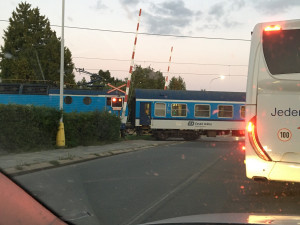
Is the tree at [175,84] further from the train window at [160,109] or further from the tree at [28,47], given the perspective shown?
the train window at [160,109]

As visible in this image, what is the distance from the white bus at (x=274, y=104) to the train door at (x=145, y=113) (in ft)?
65.3

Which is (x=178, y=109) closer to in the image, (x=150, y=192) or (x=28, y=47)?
(x=150, y=192)

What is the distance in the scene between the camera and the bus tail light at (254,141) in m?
5.75

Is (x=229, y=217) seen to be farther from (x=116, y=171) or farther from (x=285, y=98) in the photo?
(x=116, y=171)

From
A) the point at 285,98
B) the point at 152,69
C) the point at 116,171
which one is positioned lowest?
the point at 116,171

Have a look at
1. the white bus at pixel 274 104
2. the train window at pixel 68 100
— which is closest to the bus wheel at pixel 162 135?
the train window at pixel 68 100

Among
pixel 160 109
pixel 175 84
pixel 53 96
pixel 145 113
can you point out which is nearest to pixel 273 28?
pixel 160 109

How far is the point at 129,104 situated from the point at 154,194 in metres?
21.7

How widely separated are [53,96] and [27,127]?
12.7 metres

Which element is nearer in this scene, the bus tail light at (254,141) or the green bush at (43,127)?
the bus tail light at (254,141)

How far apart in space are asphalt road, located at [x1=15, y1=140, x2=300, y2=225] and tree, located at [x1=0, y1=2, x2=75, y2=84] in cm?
3370

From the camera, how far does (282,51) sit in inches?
229

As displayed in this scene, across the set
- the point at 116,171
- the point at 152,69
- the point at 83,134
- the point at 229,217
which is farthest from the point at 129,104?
the point at 152,69

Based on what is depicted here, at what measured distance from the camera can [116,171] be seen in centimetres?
996
